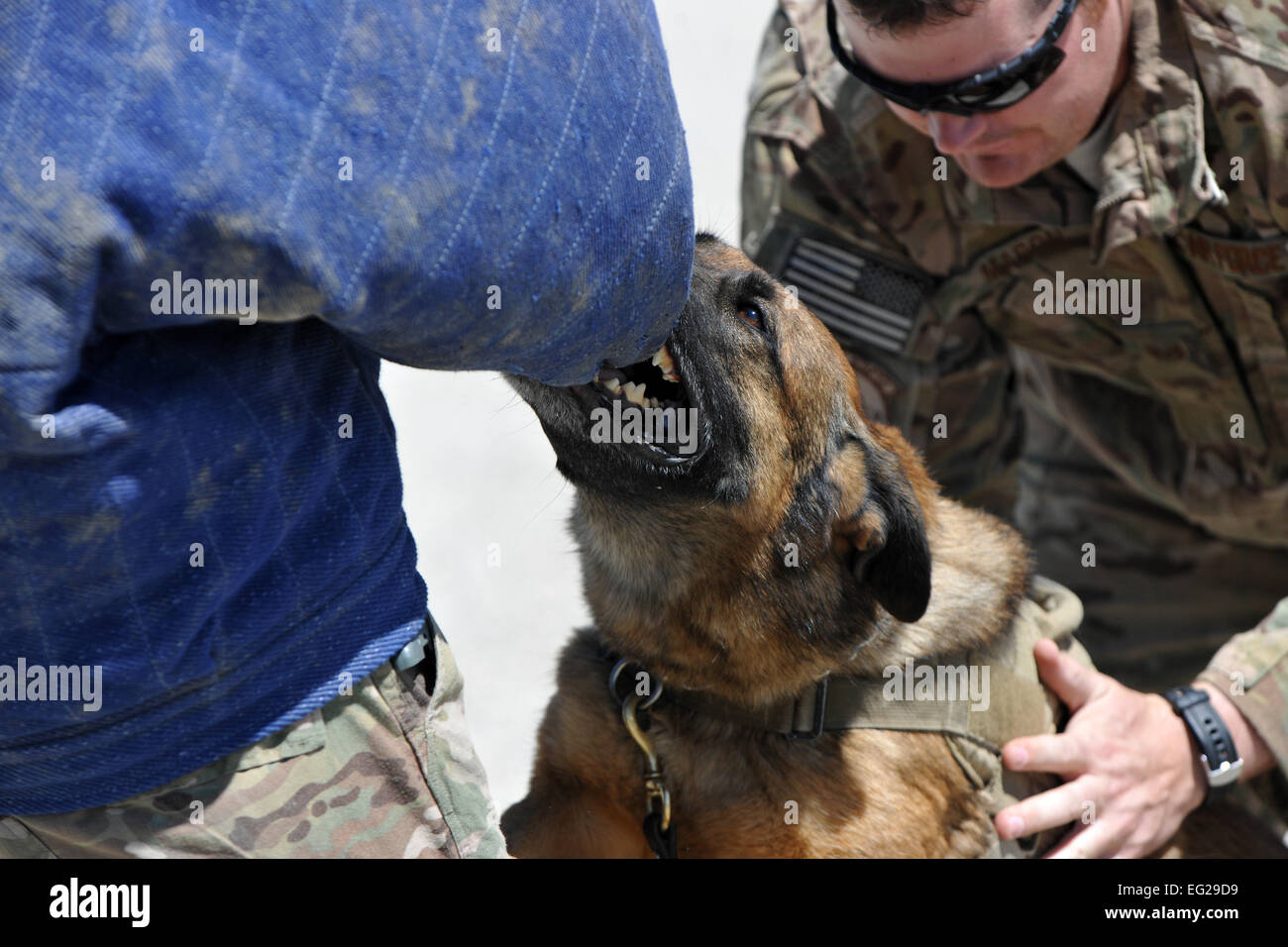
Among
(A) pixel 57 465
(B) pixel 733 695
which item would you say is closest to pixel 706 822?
(B) pixel 733 695

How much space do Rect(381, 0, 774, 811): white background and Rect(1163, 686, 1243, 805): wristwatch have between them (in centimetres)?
205

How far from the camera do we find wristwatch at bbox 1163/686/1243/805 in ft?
10.5

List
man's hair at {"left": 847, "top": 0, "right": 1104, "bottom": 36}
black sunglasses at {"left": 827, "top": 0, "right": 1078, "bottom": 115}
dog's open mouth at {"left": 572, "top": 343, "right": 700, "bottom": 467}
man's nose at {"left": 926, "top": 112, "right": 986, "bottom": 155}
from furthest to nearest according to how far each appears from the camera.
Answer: man's nose at {"left": 926, "top": 112, "right": 986, "bottom": 155} < black sunglasses at {"left": 827, "top": 0, "right": 1078, "bottom": 115} < man's hair at {"left": 847, "top": 0, "right": 1104, "bottom": 36} < dog's open mouth at {"left": 572, "top": 343, "right": 700, "bottom": 467}

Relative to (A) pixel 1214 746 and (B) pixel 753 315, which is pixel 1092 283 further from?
(B) pixel 753 315

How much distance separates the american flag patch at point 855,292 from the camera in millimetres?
3803

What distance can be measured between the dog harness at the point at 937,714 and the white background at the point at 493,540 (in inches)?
53.3

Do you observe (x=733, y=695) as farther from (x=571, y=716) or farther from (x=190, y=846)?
A: (x=190, y=846)

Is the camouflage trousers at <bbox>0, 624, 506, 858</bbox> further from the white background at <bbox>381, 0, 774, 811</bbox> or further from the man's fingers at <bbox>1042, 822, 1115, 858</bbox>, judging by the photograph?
the white background at <bbox>381, 0, 774, 811</bbox>

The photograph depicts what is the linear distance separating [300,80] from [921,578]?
74.8 inches

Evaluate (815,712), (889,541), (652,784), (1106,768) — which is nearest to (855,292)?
(889,541)

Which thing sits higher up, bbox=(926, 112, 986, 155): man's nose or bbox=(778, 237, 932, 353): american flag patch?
bbox=(926, 112, 986, 155): man's nose

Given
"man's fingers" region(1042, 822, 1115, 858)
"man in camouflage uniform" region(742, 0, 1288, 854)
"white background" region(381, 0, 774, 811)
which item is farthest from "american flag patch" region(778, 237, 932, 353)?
"man's fingers" region(1042, 822, 1115, 858)

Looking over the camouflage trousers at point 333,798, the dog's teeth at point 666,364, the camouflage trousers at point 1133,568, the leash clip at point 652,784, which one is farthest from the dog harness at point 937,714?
the camouflage trousers at point 1133,568

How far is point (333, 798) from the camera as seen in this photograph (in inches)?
71.4
